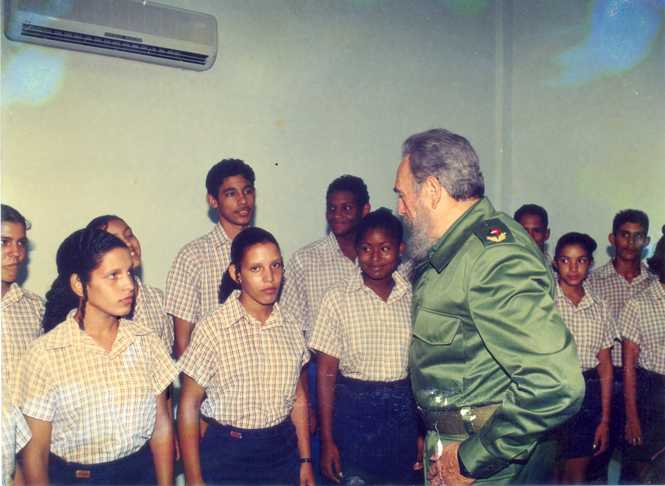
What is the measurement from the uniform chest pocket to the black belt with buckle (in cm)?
19

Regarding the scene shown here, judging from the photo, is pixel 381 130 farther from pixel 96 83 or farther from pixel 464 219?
pixel 464 219

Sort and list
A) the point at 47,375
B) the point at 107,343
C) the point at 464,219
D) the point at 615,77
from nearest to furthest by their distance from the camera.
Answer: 1. the point at 464,219
2. the point at 47,375
3. the point at 107,343
4. the point at 615,77

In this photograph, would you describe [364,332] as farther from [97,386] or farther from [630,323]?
[630,323]

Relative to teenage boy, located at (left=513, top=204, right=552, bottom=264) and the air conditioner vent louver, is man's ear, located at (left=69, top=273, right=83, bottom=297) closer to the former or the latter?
the air conditioner vent louver

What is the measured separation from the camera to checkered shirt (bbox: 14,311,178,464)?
7.37 feet

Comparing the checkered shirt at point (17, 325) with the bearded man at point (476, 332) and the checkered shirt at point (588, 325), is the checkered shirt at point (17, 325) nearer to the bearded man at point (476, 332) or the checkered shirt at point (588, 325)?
the bearded man at point (476, 332)

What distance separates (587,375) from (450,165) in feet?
6.62

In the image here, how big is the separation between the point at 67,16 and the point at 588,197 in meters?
3.51

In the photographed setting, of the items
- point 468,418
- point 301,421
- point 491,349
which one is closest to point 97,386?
point 301,421

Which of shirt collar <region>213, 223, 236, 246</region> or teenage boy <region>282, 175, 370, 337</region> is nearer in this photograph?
shirt collar <region>213, 223, 236, 246</region>

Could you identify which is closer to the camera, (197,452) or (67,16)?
(197,452)

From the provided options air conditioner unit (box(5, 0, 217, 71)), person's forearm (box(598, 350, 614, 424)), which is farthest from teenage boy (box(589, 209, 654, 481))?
air conditioner unit (box(5, 0, 217, 71))

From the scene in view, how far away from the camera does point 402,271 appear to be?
3402 millimetres

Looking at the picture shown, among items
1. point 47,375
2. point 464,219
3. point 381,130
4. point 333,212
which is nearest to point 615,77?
point 381,130
